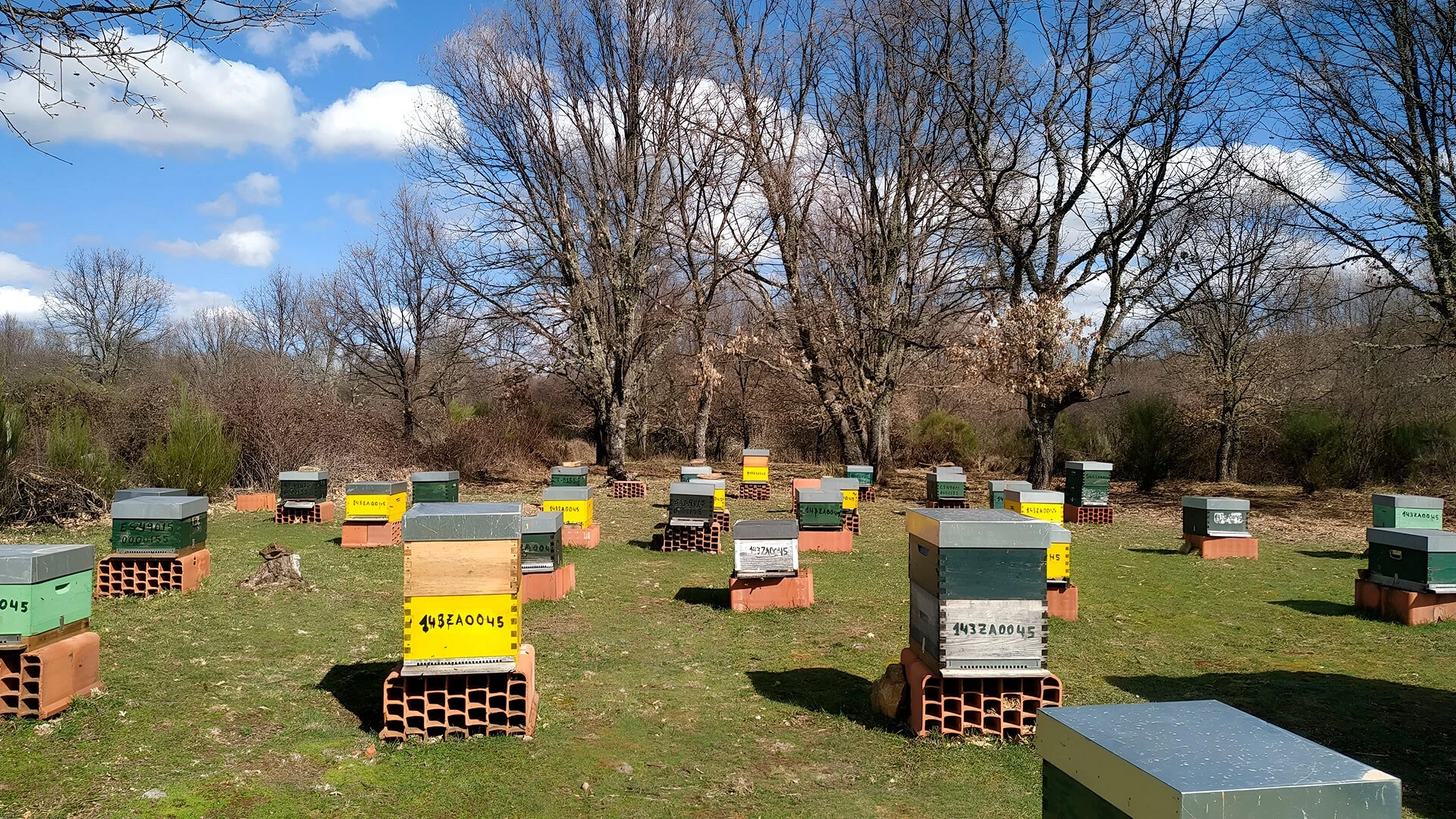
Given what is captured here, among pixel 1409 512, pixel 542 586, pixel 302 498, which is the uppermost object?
pixel 1409 512

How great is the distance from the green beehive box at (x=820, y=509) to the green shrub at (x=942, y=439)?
21.1 m

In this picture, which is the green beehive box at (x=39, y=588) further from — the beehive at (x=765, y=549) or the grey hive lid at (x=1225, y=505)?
the grey hive lid at (x=1225, y=505)

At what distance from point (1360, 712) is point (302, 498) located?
1611cm

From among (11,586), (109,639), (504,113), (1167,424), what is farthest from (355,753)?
(1167,424)

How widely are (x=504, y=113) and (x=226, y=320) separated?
33809mm

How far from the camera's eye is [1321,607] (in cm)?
1038

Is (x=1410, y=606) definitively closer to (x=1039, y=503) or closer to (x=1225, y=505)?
(x=1039, y=503)

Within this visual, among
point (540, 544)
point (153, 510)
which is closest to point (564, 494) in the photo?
point (540, 544)

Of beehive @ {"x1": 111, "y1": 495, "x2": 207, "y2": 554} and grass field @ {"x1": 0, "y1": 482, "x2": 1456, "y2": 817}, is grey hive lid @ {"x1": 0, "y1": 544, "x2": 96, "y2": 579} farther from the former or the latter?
beehive @ {"x1": 111, "y1": 495, "x2": 207, "y2": 554}

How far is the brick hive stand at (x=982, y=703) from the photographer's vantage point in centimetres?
576

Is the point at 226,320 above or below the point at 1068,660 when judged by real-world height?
above

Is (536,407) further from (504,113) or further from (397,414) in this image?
(504,113)

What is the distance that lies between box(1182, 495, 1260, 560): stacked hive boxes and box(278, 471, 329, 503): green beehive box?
15572 millimetres

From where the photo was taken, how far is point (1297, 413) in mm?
26781
